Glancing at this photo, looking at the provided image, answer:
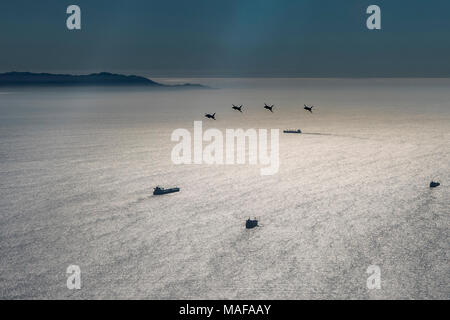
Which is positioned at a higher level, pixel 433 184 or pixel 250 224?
pixel 433 184

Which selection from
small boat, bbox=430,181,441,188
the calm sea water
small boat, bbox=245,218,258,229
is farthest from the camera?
small boat, bbox=430,181,441,188

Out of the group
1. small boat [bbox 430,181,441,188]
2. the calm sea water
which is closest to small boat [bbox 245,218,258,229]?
the calm sea water

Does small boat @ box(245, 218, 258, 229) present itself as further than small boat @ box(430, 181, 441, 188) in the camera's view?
No

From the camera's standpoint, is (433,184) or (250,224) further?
(433,184)

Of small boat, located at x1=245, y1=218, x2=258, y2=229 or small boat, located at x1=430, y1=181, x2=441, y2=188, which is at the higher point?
small boat, located at x1=430, y1=181, x2=441, y2=188

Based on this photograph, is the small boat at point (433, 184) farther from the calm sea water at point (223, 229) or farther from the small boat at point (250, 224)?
the small boat at point (250, 224)

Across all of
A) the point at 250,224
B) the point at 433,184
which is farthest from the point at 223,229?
the point at 433,184

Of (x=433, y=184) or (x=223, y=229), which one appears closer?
(x=223, y=229)

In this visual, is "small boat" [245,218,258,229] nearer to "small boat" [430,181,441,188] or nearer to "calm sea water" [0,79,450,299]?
"calm sea water" [0,79,450,299]

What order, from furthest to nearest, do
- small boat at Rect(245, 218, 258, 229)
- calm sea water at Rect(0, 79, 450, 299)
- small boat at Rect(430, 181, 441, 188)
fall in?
small boat at Rect(430, 181, 441, 188)
small boat at Rect(245, 218, 258, 229)
calm sea water at Rect(0, 79, 450, 299)

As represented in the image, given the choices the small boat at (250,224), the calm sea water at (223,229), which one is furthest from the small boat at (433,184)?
the small boat at (250,224)

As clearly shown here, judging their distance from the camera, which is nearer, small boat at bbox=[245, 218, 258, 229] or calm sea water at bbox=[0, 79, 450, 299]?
calm sea water at bbox=[0, 79, 450, 299]

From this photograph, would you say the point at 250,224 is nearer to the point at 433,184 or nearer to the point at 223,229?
the point at 223,229
